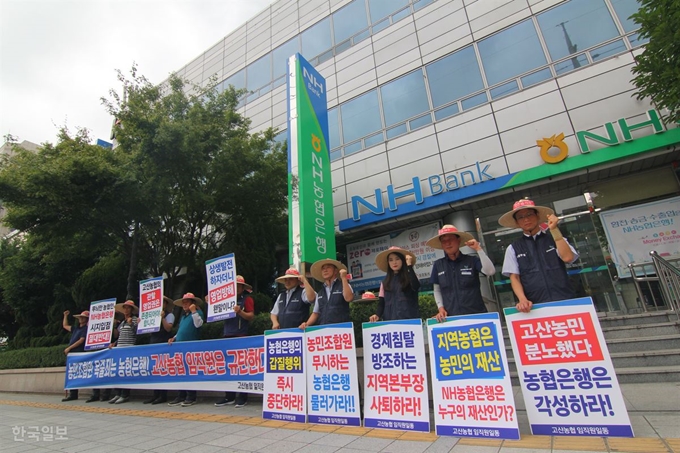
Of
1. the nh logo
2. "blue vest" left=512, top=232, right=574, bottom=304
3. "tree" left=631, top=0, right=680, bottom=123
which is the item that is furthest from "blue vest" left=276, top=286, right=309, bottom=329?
the nh logo

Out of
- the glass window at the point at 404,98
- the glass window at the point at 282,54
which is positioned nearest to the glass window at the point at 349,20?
the glass window at the point at 282,54

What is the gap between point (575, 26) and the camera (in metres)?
9.25

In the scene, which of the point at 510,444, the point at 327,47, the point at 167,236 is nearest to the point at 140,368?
the point at 167,236

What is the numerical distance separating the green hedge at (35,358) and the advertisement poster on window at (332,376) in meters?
9.17

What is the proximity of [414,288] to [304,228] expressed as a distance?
4.18 metres

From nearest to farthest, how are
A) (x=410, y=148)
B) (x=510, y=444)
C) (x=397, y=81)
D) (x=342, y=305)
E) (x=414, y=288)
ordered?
(x=510, y=444) → (x=414, y=288) → (x=342, y=305) → (x=410, y=148) → (x=397, y=81)

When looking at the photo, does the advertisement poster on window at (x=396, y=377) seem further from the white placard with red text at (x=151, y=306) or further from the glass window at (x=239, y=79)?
the glass window at (x=239, y=79)

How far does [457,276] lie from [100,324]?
312 inches

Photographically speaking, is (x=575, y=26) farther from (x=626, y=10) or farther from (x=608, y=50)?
(x=608, y=50)

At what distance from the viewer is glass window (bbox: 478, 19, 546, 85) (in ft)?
31.6

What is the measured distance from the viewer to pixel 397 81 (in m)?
11.8

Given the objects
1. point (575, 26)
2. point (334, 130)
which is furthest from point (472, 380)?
point (334, 130)

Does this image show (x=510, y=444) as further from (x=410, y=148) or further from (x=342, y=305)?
(x=410, y=148)

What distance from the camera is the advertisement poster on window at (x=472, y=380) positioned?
3.04 metres
